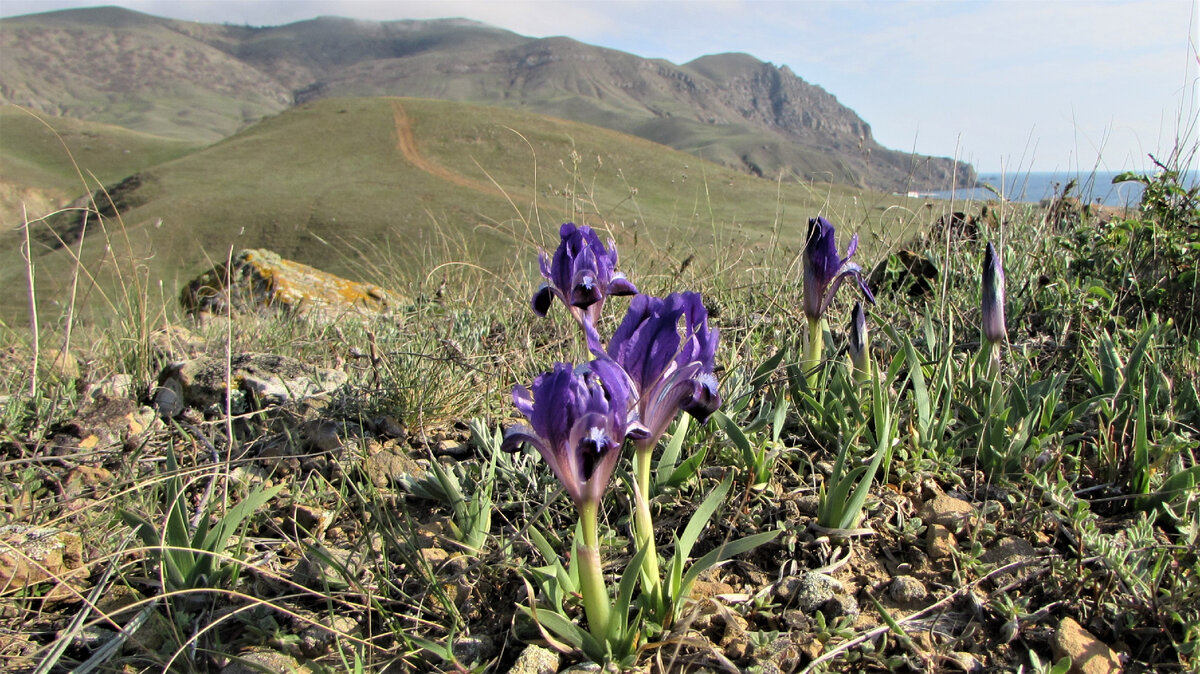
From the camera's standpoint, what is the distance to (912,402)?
271cm

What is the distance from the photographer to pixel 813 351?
2863 millimetres

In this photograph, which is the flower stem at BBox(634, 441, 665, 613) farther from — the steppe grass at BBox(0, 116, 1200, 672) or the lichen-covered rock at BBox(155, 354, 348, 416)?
the lichen-covered rock at BBox(155, 354, 348, 416)

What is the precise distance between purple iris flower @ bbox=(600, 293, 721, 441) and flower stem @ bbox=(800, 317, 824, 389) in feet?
3.95

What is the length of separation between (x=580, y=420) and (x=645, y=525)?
0.45 meters

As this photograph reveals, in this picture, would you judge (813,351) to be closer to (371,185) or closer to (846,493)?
(846,493)

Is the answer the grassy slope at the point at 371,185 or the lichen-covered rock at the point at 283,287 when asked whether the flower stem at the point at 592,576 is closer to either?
the lichen-covered rock at the point at 283,287

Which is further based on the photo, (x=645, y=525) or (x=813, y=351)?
(x=813, y=351)

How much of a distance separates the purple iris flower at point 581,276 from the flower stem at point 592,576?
817 mm

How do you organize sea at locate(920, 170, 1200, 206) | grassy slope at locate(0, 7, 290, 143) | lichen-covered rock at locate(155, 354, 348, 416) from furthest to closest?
1. grassy slope at locate(0, 7, 290, 143)
2. sea at locate(920, 170, 1200, 206)
3. lichen-covered rock at locate(155, 354, 348, 416)

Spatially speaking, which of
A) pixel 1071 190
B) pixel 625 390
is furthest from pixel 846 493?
pixel 1071 190

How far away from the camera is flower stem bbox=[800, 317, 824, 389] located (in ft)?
9.23

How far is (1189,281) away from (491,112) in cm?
5140

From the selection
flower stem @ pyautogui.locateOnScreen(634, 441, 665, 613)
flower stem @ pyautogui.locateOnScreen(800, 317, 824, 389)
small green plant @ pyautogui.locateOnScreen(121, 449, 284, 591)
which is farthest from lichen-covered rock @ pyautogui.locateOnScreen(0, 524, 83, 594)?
flower stem @ pyautogui.locateOnScreen(800, 317, 824, 389)

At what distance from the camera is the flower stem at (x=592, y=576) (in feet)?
5.52
